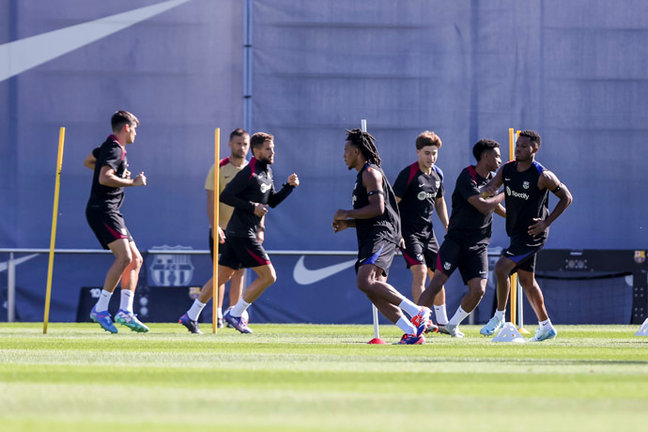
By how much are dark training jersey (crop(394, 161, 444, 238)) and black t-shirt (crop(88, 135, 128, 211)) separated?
2.31m

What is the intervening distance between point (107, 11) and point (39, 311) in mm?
3674

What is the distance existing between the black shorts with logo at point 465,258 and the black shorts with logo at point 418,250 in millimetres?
427

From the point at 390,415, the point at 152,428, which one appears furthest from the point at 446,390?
the point at 152,428

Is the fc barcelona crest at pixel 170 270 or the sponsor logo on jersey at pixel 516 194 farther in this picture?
the fc barcelona crest at pixel 170 270

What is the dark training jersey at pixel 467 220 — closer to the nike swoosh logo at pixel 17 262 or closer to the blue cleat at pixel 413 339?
the blue cleat at pixel 413 339

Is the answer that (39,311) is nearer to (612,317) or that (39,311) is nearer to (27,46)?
(27,46)

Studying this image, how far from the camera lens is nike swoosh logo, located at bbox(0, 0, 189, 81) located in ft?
50.0

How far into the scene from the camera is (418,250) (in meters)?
10.7

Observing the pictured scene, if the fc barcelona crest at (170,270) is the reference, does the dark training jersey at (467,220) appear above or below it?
above

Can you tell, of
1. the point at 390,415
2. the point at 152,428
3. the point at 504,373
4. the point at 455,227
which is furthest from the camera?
the point at 455,227

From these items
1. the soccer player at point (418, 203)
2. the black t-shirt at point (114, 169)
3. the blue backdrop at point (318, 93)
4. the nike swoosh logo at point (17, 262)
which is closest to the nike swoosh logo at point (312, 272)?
the blue backdrop at point (318, 93)

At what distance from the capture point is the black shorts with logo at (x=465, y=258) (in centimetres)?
1016

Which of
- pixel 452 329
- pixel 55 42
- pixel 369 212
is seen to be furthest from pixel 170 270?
pixel 369 212

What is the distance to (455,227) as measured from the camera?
404 inches
